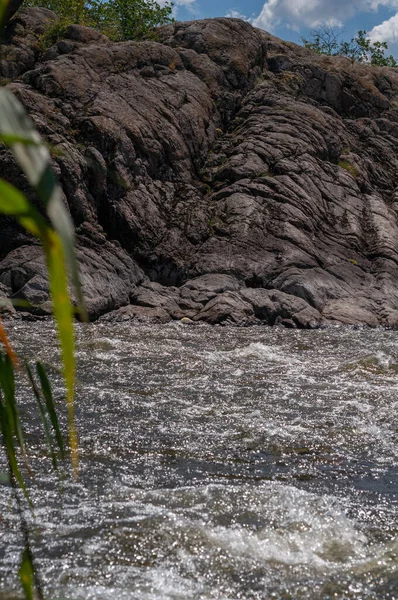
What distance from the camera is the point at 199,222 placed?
26.6 m

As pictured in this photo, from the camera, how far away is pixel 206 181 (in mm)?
30031

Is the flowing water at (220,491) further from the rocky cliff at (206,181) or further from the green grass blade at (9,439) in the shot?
the rocky cliff at (206,181)

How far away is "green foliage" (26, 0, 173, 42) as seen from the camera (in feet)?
121

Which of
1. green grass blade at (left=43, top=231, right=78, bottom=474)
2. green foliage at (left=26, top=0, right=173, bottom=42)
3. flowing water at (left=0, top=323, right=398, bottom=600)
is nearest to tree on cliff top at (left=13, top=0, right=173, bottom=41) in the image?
green foliage at (left=26, top=0, right=173, bottom=42)

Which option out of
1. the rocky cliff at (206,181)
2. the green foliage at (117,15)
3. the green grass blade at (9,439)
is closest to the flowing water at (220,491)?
the green grass blade at (9,439)

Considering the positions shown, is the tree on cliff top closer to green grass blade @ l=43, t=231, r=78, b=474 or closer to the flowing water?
the flowing water

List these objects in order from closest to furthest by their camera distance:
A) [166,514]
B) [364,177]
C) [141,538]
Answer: [141,538], [166,514], [364,177]

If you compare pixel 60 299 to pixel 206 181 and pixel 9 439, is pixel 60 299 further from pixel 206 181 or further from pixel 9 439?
pixel 206 181

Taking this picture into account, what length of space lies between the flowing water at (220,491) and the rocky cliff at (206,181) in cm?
964

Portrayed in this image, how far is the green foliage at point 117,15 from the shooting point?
37.0m

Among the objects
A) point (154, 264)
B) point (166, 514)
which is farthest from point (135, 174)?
point (166, 514)

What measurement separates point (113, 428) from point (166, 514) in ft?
9.02

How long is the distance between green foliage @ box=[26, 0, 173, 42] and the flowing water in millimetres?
29891

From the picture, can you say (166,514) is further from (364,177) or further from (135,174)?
(364,177)
